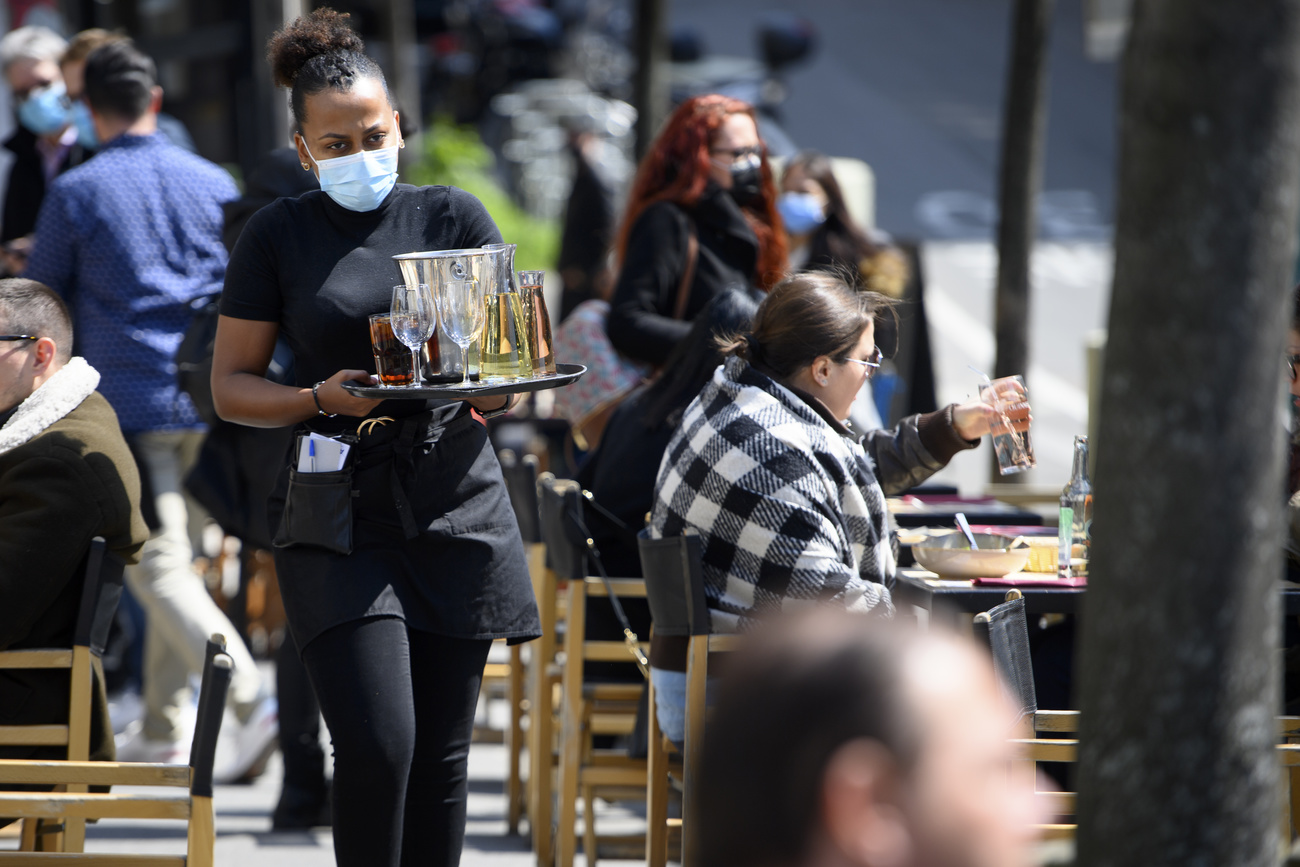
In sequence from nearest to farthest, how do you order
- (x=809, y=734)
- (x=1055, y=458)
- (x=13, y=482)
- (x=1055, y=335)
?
(x=809, y=734)
(x=13, y=482)
(x=1055, y=458)
(x=1055, y=335)

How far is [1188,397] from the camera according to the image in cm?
146

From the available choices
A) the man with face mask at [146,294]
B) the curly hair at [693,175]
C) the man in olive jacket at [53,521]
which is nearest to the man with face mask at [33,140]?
the man with face mask at [146,294]

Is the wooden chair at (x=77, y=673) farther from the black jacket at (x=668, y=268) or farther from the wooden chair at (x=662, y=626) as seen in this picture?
the black jacket at (x=668, y=268)

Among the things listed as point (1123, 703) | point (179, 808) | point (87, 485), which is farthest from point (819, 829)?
point (87, 485)

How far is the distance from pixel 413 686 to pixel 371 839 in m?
0.30

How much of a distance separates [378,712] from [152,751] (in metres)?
2.50

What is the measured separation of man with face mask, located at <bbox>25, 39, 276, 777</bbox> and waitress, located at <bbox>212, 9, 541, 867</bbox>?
210cm

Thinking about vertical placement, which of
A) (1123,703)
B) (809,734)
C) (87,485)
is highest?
(809,734)

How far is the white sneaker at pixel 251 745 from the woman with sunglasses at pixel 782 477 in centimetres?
191

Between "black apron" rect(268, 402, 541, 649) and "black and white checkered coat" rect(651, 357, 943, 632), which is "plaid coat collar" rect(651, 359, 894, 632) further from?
"black apron" rect(268, 402, 541, 649)

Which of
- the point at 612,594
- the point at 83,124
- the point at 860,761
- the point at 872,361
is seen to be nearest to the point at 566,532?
the point at 612,594

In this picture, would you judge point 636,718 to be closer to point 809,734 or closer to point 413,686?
point 413,686

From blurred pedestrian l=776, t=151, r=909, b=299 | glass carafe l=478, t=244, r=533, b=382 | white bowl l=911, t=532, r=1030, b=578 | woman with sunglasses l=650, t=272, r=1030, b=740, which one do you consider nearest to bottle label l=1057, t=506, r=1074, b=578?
white bowl l=911, t=532, r=1030, b=578

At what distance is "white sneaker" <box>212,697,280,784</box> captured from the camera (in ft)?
15.9
